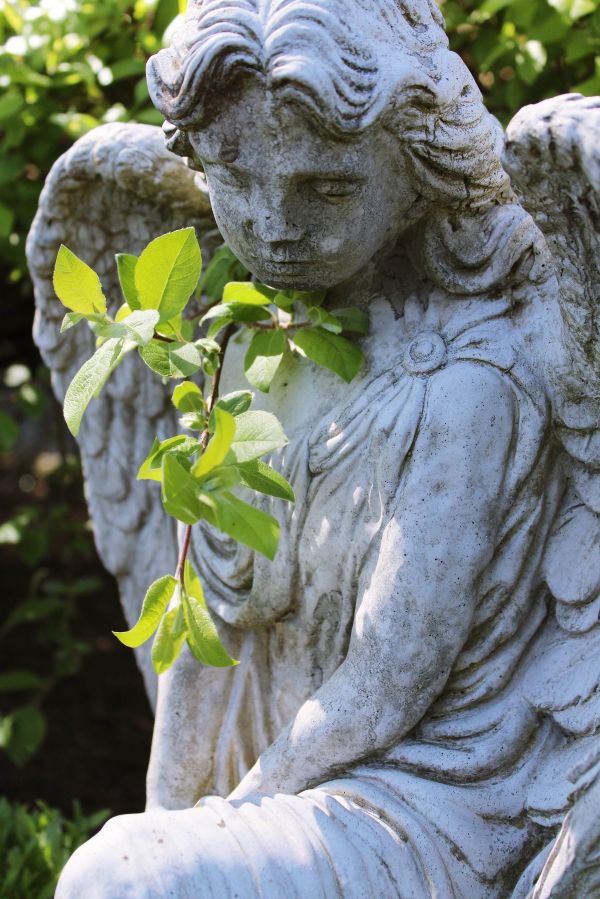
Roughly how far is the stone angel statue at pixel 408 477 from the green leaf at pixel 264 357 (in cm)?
8

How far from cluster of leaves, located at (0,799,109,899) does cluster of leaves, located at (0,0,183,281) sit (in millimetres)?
1199

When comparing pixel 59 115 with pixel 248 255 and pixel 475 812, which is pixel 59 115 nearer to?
pixel 248 255

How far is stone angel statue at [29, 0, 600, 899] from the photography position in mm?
1687

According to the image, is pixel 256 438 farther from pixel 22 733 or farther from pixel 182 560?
pixel 22 733

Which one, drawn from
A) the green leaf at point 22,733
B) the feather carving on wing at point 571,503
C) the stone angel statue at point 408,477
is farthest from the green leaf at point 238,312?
the green leaf at point 22,733

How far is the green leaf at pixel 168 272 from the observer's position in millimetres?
1778

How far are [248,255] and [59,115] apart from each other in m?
1.27

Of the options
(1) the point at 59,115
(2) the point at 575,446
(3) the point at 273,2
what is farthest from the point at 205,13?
(1) the point at 59,115

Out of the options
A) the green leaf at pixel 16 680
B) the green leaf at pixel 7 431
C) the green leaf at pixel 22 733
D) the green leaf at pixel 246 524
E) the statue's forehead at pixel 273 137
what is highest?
the statue's forehead at pixel 273 137

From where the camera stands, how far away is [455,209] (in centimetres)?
187

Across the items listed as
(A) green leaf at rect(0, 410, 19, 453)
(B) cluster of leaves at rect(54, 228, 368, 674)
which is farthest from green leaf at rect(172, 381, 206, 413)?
(A) green leaf at rect(0, 410, 19, 453)

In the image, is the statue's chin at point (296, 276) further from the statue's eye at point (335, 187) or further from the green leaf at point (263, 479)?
the green leaf at point (263, 479)

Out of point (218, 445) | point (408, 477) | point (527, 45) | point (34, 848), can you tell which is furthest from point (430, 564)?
point (34, 848)

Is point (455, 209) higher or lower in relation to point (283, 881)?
higher
